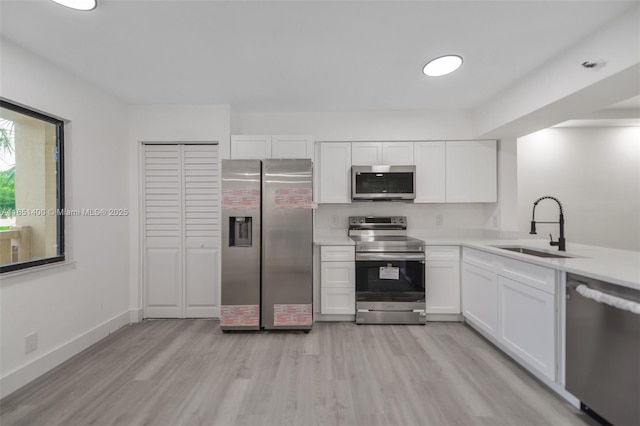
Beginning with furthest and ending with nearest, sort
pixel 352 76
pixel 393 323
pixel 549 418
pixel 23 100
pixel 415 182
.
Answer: pixel 415 182, pixel 393 323, pixel 352 76, pixel 23 100, pixel 549 418

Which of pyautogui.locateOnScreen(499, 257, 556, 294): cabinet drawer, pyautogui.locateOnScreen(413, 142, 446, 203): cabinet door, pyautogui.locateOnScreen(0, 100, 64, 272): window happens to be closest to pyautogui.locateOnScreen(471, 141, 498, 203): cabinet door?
pyautogui.locateOnScreen(413, 142, 446, 203): cabinet door

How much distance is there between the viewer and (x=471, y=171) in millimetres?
3303

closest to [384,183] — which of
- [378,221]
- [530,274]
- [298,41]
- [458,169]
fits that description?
[378,221]

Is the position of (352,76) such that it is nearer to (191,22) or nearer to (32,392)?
(191,22)

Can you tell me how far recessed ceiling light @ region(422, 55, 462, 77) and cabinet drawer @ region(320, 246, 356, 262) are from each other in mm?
A: 1857

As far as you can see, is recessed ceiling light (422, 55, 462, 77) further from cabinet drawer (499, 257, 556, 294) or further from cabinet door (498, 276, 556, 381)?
cabinet door (498, 276, 556, 381)

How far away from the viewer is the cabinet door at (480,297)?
2410mm

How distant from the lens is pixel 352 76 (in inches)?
94.3

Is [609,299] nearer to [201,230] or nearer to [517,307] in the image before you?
[517,307]

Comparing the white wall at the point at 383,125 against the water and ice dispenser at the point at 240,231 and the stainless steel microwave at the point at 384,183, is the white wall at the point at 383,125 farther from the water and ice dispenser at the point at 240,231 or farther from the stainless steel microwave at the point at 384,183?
the water and ice dispenser at the point at 240,231

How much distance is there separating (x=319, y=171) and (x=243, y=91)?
122 centimetres

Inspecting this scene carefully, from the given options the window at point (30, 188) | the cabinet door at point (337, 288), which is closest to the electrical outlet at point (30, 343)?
the window at point (30, 188)

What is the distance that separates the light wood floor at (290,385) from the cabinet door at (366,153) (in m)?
1.99

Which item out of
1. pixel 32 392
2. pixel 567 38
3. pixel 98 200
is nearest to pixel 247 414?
pixel 32 392
